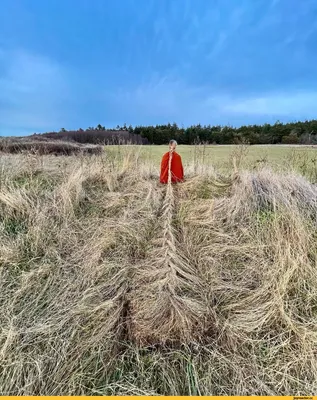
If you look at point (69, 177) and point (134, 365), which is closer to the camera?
point (134, 365)

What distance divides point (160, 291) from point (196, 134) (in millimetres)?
18341

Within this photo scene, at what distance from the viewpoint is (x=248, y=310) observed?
89.6 inches

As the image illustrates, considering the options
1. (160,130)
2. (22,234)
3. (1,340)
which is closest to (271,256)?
(1,340)

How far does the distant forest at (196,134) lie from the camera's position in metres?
17.0

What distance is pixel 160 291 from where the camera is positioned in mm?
2334

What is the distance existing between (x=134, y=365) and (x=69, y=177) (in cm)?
306

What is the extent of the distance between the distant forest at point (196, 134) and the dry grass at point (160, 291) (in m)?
10.7

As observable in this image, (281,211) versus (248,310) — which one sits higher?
(281,211)

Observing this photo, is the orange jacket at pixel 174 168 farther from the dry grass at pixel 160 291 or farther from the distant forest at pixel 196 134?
the distant forest at pixel 196 134

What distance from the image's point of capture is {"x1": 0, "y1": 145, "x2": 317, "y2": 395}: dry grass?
186 centimetres

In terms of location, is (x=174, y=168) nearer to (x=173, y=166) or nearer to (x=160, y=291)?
(x=173, y=166)

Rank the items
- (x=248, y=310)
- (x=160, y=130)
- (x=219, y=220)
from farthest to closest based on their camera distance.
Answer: (x=160, y=130), (x=219, y=220), (x=248, y=310)

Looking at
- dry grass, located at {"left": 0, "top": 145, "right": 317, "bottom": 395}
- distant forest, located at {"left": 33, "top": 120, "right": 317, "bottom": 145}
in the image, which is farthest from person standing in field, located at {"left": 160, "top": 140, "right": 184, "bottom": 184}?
distant forest, located at {"left": 33, "top": 120, "right": 317, "bottom": 145}

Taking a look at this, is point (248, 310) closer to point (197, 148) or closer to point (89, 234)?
point (89, 234)
